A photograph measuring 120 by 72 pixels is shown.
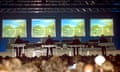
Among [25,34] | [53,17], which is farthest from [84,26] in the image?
[25,34]

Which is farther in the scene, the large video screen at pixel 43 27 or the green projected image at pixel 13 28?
the large video screen at pixel 43 27

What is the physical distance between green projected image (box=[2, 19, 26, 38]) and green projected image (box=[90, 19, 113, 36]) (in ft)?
14.1

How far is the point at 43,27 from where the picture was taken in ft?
68.6

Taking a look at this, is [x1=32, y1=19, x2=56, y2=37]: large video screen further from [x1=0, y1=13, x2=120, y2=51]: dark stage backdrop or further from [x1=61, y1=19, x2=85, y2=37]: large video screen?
[x1=61, y1=19, x2=85, y2=37]: large video screen

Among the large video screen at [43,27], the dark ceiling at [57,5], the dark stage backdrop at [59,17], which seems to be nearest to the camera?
the dark ceiling at [57,5]

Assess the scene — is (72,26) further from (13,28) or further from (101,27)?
(13,28)

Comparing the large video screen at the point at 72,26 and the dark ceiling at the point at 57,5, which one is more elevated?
the dark ceiling at the point at 57,5

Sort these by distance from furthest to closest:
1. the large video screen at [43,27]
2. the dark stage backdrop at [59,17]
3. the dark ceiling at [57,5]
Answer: the large video screen at [43,27] < the dark stage backdrop at [59,17] < the dark ceiling at [57,5]

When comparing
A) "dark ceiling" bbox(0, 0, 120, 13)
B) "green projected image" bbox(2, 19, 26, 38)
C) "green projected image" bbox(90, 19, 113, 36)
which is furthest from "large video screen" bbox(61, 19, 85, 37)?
"green projected image" bbox(2, 19, 26, 38)

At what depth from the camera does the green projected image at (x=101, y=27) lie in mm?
20656

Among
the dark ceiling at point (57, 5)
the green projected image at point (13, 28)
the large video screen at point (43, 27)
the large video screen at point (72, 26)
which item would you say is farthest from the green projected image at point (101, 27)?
the green projected image at point (13, 28)

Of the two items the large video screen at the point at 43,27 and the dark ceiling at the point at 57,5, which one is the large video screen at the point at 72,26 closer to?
the large video screen at the point at 43,27

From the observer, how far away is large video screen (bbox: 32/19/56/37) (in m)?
20.6

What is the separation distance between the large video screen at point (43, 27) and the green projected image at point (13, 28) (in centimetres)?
68
